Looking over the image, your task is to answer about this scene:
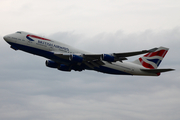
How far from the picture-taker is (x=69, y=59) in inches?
1815

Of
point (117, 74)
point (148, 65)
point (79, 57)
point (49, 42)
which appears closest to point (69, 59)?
point (79, 57)

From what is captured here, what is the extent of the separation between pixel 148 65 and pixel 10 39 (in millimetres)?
30799

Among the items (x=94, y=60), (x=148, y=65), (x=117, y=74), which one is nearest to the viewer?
(x=94, y=60)

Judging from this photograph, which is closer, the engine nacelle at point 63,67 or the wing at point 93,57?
the wing at point 93,57

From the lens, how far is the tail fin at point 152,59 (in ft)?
190

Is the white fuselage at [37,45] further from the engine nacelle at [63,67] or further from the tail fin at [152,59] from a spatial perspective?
the tail fin at [152,59]

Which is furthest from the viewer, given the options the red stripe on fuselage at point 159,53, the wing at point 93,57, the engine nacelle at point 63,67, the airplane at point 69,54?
the red stripe on fuselage at point 159,53

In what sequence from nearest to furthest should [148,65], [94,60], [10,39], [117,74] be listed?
[10,39]
[94,60]
[117,74]
[148,65]

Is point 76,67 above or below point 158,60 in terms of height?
below

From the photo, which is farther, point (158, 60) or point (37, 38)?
point (158, 60)

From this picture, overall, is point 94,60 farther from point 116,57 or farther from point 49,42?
point 49,42

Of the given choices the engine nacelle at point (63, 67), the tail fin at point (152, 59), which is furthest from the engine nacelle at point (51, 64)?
the tail fin at point (152, 59)

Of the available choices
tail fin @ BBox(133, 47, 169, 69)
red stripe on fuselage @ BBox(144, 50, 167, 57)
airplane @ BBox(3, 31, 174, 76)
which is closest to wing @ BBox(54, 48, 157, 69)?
airplane @ BBox(3, 31, 174, 76)

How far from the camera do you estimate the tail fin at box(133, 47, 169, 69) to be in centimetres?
5784
